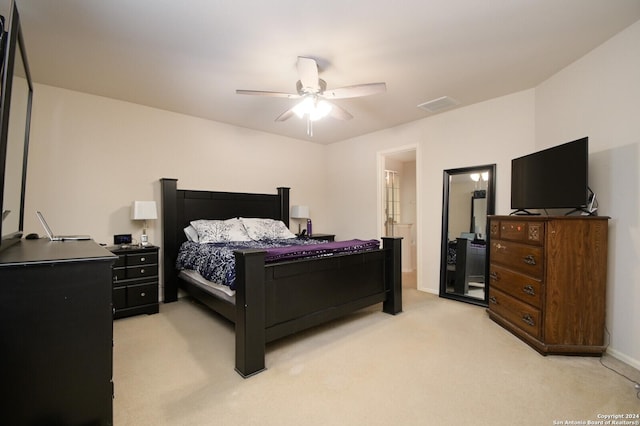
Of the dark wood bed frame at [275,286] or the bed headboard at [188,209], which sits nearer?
the dark wood bed frame at [275,286]

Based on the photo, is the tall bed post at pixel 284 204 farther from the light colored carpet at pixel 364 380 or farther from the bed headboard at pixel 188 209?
the light colored carpet at pixel 364 380

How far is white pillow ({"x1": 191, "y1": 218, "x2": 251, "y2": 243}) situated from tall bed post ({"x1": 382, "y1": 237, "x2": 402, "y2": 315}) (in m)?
1.95

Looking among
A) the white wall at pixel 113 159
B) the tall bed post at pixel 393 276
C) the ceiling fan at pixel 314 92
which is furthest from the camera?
the tall bed post at pixel 393 276

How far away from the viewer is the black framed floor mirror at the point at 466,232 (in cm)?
373

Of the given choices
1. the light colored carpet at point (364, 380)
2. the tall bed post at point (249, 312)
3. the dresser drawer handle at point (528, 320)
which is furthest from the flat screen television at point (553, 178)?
the tall bed post at point (249, 312)

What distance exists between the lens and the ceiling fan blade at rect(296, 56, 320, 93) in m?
2.39

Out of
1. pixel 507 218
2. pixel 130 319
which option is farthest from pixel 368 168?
pixel 130 319

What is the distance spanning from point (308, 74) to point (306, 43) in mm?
234

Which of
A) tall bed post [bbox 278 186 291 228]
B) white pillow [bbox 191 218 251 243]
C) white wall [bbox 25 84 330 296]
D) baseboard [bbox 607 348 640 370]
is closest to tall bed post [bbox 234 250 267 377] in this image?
white pillow [bbox 191 218 251 243]

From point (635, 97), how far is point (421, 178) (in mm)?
2387

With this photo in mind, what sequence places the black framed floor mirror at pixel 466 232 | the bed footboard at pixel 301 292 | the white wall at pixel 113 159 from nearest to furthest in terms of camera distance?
the bed footboard at pixel 301 292
the white wall at pixel 113 159
the black framed floor mirror at pixel 466 232

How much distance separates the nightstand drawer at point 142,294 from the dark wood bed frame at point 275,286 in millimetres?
388

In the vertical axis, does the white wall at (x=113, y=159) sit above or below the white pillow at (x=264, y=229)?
above

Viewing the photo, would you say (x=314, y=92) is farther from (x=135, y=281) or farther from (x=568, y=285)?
(x=135, y=281)
